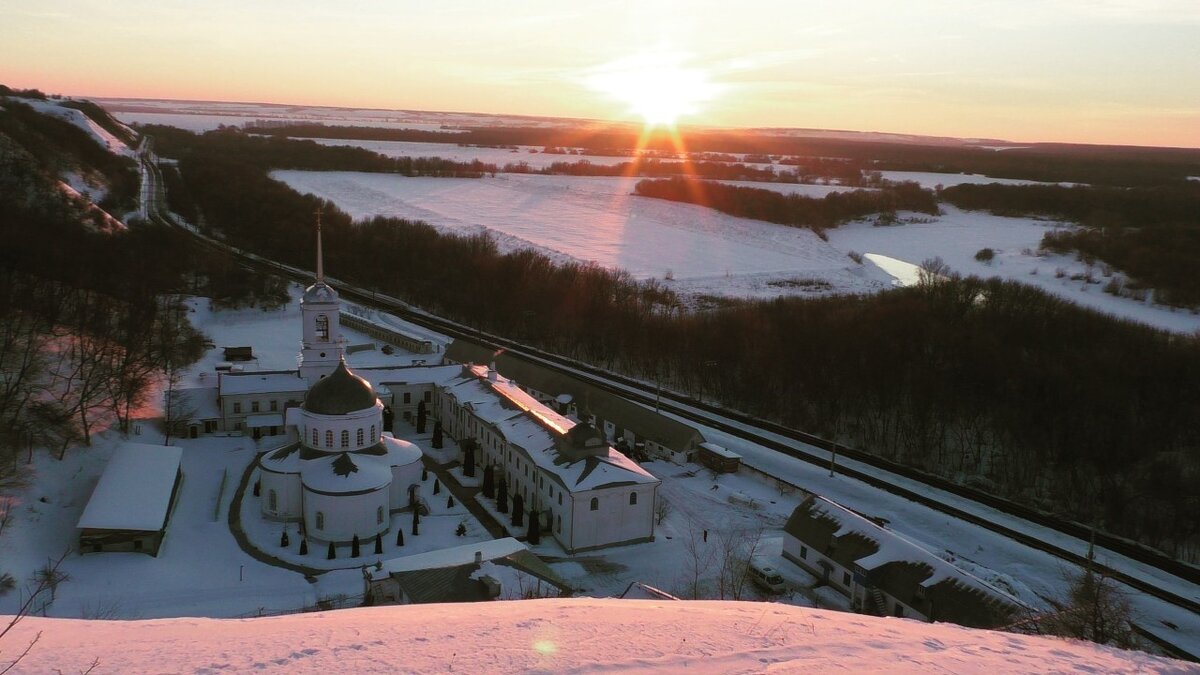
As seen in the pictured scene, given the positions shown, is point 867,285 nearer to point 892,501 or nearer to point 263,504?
point 892,501

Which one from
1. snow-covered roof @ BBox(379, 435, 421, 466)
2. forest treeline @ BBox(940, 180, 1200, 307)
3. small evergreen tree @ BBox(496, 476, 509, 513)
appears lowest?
small evergreen tree @ BBox(496, 476, 509, 513)

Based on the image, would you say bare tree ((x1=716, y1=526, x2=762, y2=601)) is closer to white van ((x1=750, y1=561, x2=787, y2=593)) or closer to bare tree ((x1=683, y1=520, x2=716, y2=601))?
white van ((x1=750, y1=561, x2=787, y2=593))

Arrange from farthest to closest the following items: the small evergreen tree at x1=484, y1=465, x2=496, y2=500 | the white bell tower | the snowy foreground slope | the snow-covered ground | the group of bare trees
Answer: the snow-covered ground → the white bell tower → the small evergreen tree at x1=484, y1=465, x2=496, y2=500 → the group of bare trees → the snowy foreground slope

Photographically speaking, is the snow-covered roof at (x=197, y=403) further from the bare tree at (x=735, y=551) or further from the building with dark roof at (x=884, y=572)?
the building with dark roof at (x=884, y=572)

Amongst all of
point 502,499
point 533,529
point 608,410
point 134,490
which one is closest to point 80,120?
point 608,410

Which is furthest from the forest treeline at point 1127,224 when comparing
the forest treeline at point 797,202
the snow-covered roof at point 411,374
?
the snow-covered roof at point 411,374

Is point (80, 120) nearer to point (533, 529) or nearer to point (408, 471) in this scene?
point (408, 471)

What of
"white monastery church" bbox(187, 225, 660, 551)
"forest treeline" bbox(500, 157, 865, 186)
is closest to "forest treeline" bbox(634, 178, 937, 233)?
"forest treeline" bbox(500, 157, 865, 186)
